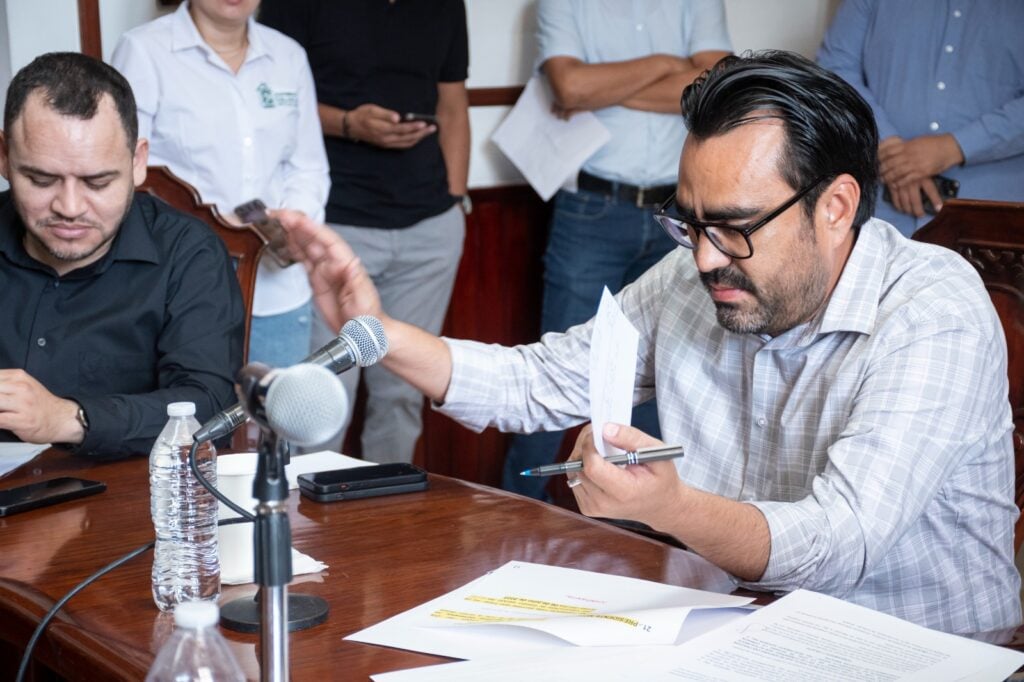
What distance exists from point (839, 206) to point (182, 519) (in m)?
0.94

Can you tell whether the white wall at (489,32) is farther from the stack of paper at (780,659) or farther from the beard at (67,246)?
the stack of paper at (780,659)

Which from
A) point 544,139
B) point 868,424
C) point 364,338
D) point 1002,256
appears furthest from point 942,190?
point 364,338

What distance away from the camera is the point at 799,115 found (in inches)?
65.6

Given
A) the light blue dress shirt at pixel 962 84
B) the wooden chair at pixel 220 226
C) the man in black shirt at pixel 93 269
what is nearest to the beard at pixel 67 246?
the man in black shirt at pixel 93 269

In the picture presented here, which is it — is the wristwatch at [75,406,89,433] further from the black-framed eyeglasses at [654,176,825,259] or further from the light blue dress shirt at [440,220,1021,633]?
the black-framed eyeglasses at [654,176,825,259]

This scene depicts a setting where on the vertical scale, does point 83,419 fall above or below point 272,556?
below

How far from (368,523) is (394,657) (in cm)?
42

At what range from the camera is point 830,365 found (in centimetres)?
177

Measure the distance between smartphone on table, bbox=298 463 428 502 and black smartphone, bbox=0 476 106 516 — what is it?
11.6 inches

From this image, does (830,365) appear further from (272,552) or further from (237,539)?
(272,552)

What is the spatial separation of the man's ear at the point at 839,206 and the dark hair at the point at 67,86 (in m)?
1.20

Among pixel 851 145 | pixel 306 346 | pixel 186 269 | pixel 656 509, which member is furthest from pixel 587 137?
pixel 656 509

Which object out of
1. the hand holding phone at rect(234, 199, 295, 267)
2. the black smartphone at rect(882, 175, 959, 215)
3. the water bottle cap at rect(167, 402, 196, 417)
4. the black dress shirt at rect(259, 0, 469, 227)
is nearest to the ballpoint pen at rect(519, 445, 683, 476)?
the water bottle cap at rect(167, 402, 196, 417)

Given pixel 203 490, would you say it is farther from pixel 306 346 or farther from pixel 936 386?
pixel 306 346
